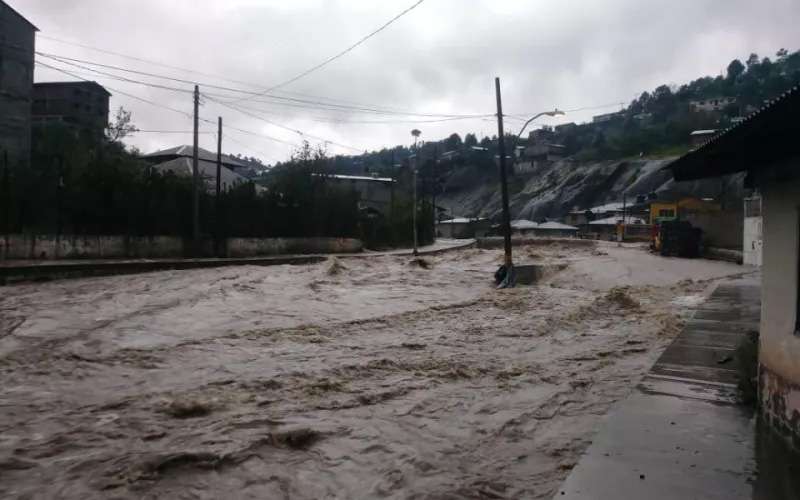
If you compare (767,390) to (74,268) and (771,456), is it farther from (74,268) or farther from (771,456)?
(74,268)

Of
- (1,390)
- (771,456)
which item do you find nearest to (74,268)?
(1,390)

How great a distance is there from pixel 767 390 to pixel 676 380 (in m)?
1.52

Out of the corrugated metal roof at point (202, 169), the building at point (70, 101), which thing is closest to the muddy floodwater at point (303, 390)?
the corrugated metal roof at point (202, 169)

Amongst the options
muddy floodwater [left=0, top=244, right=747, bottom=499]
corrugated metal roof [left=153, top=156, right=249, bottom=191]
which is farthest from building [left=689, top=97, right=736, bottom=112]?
muddy floodwater [left=0, top=244, right=747, bottom=499]

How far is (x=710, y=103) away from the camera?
120812mm

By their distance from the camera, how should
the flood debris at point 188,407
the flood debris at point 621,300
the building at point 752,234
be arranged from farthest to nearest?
the building at point 752,234 → the flood debris at point 621,300 → the flood debris at point 188,407

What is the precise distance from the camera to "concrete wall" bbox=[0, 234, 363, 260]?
21.8 metres

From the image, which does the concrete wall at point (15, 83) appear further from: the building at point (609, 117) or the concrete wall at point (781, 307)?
the building at point (609, 117)

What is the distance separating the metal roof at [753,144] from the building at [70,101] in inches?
2725

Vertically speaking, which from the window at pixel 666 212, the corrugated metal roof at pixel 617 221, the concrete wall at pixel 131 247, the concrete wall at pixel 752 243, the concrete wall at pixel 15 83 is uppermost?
the concrete wall at pixel 15 83

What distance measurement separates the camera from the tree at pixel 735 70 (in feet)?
427

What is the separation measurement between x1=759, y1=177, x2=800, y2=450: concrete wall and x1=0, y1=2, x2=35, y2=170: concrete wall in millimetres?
38021

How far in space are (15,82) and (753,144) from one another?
40.5 m

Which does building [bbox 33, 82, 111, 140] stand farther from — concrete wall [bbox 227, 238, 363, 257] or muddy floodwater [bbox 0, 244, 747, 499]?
→ muddy floodwater [bbox 0, 244, 747, 499]
